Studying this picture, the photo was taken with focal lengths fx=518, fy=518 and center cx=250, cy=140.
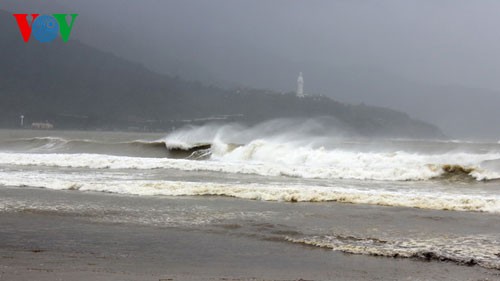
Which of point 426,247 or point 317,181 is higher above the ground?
point 317,181

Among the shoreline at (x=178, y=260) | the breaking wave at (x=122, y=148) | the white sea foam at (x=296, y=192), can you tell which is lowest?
the shoreline at (x=178, y=260)

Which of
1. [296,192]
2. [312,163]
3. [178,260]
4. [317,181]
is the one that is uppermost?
[312,163]

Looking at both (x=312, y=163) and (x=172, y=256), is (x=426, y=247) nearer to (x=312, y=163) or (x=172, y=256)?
(x=172, y=256)

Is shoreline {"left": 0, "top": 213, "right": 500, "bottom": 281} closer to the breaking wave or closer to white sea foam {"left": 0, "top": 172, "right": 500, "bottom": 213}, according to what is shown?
white sea foam {"left": 0, "top": 172, "right": 500, "bottom": 213}

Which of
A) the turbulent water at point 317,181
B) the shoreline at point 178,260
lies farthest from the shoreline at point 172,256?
the turbulent water at point 317,181

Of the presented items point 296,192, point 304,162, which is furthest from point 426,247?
point 304,162

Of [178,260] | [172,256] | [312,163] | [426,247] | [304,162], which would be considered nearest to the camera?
[178,260]

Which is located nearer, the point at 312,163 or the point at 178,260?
the point at 178,260

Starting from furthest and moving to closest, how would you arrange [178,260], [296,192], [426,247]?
[296,192] < [426,247] < [178,260]

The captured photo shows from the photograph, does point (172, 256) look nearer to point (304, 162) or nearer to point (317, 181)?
point (317, 181)

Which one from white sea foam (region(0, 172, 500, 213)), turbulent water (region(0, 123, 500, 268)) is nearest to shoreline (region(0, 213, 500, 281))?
turbulent water (region(0, 123, 500, 268))

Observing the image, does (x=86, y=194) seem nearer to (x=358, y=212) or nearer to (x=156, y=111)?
(x=358, y=212)

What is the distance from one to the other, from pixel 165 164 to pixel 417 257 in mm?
16506

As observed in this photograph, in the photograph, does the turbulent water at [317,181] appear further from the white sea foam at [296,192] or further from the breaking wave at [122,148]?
the breaking wave at [122,148]
